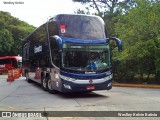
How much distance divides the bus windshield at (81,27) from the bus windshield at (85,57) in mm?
555

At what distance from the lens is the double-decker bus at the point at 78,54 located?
45.0 feet

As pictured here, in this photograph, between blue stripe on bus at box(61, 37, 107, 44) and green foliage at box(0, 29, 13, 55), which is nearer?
blue stripe on bus at box(61, 37, 107, 44)

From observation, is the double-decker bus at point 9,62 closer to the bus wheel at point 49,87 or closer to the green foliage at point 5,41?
the green foliage at point 5,41

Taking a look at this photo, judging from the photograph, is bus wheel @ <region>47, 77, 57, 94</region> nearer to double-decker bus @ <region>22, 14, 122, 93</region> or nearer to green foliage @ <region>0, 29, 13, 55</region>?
double-decker bus @ <region>22, 14, 122, 93</region>

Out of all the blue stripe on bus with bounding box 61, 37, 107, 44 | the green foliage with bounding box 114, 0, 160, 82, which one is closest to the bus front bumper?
the blue stripe on bus with bounding box 61, 37, 107, 44

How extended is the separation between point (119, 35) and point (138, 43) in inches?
119

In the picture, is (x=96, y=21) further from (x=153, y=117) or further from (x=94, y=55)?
(x=153, y=117)

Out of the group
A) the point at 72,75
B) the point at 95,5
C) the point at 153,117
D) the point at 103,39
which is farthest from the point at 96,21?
the point at 95,5

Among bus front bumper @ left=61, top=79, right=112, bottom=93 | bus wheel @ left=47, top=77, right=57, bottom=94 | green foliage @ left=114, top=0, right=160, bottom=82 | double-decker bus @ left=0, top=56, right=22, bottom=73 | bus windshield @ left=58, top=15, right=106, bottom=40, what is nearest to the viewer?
bus front bumper @ left=61, top=79, right=112, bottom=93

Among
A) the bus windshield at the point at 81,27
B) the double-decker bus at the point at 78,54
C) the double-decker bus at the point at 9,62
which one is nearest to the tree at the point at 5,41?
the double-decker bus at the point at 9,62

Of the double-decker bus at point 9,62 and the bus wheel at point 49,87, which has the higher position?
the bus wheel at point 49,87

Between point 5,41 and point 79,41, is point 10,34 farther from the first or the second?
point 79,41

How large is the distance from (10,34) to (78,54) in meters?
42.7

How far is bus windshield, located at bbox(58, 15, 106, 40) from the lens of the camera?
14273mm
